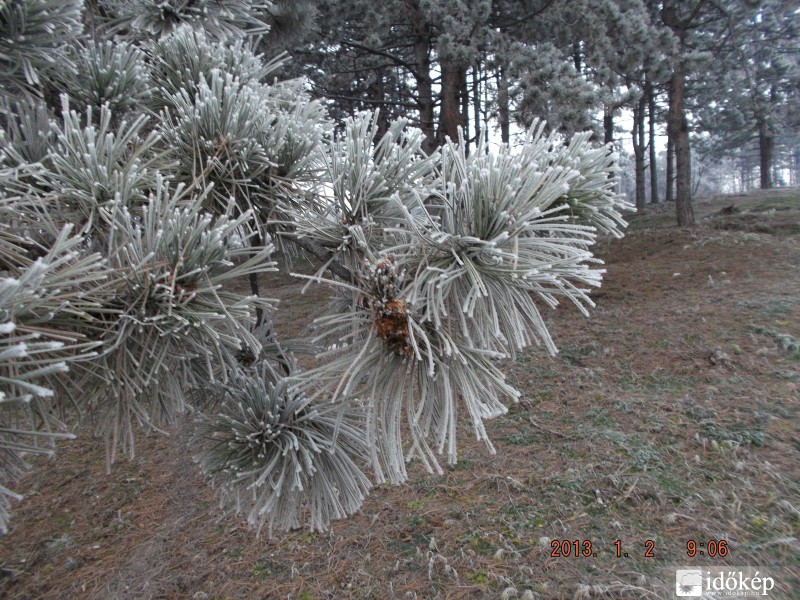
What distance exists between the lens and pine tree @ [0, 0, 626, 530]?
847mm

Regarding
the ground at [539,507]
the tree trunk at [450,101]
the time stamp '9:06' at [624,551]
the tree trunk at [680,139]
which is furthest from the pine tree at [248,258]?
the tree trunk at [680,139]

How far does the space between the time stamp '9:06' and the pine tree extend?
1.78m

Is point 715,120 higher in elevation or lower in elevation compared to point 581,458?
higher

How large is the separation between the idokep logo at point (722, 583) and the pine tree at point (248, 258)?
1.90 meters

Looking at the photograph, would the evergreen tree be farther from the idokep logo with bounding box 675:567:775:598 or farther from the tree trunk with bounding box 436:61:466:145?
the idokep logo with bounding box 675:567:775:598

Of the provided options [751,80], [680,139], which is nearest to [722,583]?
[680,139]

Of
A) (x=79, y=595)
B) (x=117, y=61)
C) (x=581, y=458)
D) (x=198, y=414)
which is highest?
(x=117, y=61)

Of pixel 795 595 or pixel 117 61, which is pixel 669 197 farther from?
pixel 117 61

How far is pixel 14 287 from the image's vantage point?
23.7 inches

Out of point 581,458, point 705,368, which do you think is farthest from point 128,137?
→ point 705,368

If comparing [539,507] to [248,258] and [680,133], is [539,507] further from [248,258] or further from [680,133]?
[680,133]

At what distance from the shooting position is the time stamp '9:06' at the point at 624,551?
237 cm

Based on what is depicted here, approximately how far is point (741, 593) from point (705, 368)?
237 centimetres

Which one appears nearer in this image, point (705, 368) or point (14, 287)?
point (14, 287)
